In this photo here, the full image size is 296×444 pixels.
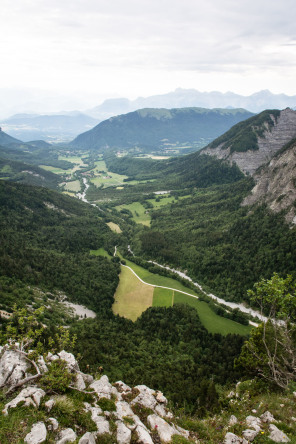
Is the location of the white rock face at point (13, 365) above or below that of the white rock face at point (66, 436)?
above

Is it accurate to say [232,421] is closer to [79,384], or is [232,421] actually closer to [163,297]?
[79,384]

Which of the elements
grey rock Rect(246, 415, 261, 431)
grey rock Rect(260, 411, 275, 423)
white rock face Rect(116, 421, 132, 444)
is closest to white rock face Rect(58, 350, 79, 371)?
white rock face Rect(116, 421, 132, 444)

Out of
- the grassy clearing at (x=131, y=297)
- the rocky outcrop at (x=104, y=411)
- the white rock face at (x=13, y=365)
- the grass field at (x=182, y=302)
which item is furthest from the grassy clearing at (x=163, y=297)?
the white rock face at (x=13, y=365)

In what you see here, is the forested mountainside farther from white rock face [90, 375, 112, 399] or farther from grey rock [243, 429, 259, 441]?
grey rock [243, 429, 259, 441]

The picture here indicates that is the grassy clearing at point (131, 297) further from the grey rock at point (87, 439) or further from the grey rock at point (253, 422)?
the grey rock at point (87, 439)

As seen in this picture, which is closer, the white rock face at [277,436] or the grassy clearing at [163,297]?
the white rock face at [277,436]

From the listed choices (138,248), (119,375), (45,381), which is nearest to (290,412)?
(45,381)
